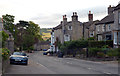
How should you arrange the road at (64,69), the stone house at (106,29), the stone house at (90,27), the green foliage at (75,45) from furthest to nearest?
the stone house at (90,27)
the green foliage at (75,45)
the stone house at (106,29)
the road at (64,69)

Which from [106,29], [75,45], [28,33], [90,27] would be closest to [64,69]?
[106,29]

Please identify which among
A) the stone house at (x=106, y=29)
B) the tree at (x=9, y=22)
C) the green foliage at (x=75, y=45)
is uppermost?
the tree at (x=9, y=22)

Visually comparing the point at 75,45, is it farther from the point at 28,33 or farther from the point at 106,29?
the point at 28,33

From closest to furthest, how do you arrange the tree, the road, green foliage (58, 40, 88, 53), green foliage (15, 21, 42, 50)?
the road
green foliage (58, 40, 88, 53)
the tree
green foliage (15, 21, 42, 50)

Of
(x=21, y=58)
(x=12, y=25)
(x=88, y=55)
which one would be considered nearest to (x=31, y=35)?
(x=12, y=25)

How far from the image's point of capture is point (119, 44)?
32.8 meters

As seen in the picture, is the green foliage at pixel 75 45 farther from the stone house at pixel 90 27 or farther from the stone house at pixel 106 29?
the stone house at pixel 90 27

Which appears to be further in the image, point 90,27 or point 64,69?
point 90,27

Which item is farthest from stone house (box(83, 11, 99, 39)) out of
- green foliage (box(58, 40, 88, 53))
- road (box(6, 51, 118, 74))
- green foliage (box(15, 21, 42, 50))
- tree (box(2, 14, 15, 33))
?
green foliage (box(15, 21, 42, 50))

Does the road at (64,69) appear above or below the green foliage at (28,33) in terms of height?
below

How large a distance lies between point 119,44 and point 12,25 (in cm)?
A: 4506

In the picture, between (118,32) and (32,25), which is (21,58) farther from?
(32,25)

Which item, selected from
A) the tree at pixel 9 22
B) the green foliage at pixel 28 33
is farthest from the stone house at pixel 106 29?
the green foliage at pixel 28 33

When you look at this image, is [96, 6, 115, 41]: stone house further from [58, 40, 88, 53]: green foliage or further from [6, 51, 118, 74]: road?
[6, 51, 118, 74]: road
